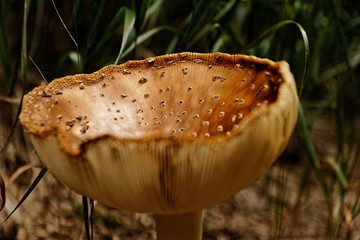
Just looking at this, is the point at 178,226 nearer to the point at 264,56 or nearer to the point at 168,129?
the point at 168,129

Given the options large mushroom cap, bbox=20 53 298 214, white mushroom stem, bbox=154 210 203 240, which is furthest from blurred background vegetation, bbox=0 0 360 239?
white mushroom stem, bbox=154 210 203 240

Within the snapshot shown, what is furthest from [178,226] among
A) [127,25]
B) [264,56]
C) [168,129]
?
[264,56]

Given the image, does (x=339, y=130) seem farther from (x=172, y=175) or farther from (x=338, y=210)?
(x=172, y=175)

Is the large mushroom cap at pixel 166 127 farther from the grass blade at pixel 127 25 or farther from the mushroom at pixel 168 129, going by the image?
the grass blade at pixel 127 25

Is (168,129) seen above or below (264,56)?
above

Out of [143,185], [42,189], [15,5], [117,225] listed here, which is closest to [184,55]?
[143,185]

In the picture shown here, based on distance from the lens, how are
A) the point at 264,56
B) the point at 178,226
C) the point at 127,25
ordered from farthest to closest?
the point at 264,56 → the point at 127,25 → the point at 178,226

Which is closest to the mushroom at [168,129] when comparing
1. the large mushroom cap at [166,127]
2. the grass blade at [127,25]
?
the large mushroom cap at [166,127]
